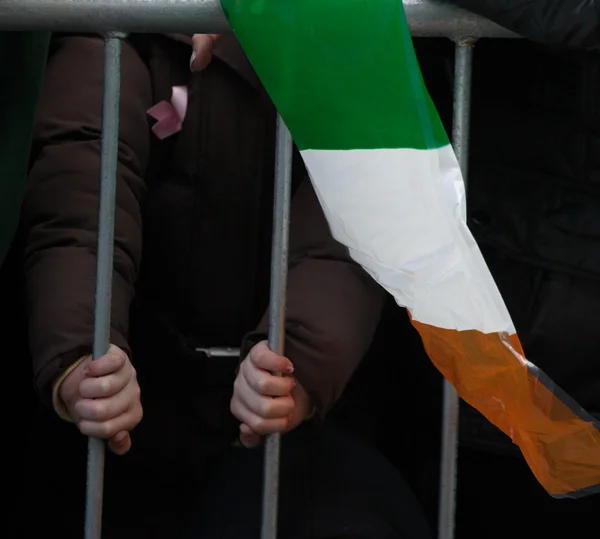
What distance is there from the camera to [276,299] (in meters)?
0.99

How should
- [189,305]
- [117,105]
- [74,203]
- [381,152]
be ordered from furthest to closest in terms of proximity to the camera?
[189,305]
[74,203]
[117,105]
[381,152]

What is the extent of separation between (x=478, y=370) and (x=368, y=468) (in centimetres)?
33

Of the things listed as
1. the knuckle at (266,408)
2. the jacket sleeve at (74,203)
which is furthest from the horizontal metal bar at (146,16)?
the knuckle at (266,408)

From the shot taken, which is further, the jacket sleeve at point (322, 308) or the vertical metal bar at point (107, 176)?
the jacket sleeve at point (322, 308)

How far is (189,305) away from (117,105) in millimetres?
378

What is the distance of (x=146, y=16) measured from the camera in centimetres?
95

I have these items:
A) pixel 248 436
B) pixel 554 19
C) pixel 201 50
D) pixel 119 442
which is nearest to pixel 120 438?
pixel 119 442

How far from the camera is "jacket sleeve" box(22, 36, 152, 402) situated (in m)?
1.11

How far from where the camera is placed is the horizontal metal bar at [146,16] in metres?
0.94

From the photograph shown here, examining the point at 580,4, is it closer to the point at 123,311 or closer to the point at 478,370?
the point at 478,370

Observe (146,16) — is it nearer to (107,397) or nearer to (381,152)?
(381,152)

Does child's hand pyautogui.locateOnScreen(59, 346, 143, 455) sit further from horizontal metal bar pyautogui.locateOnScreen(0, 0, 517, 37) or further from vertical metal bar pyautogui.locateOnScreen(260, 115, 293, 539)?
horizontal metal bar pyautogui.locateOnScreen(0, 0, 517, 37)

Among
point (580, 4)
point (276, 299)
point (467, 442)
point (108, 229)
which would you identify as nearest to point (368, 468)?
point (467, 442)

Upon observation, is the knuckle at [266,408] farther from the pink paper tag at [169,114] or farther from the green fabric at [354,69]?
the pink paper tag at [169,114]
